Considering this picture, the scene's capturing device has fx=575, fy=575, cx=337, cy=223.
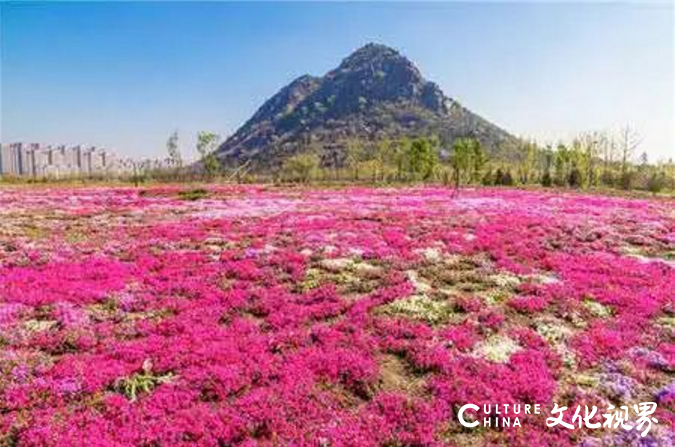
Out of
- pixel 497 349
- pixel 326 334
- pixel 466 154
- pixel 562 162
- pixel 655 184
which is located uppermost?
pixel 466 154

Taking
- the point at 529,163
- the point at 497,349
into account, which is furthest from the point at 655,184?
the point at 497,349

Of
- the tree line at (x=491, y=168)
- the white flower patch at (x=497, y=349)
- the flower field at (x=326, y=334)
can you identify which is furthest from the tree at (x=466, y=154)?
the white flower patch at (x=497, y=349)

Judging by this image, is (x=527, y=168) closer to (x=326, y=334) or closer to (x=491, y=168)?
(x=491, y=168)

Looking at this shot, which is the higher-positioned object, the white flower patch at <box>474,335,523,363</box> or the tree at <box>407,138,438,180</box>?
the tree at <box>407,138,438,180</box>

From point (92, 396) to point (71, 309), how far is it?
5.81 meters

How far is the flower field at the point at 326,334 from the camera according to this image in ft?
34.2

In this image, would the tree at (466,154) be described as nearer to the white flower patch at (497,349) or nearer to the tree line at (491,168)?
the tree line at (491,168)

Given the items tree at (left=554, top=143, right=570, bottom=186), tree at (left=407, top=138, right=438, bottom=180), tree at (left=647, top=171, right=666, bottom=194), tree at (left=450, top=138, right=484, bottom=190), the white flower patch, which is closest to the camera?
the white flower patch

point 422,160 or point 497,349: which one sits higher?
point 422,160

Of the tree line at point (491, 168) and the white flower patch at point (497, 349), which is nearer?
the white flower patch at point (497, 349)

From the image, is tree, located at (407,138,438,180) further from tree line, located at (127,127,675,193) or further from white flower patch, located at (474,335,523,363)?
white flower patch, located at (474,335,523,363)

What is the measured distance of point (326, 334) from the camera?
1447 cm

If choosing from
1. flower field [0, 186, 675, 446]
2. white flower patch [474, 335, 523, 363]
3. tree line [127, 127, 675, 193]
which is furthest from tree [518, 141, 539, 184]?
white flower patch [474, 335, 523, 363]

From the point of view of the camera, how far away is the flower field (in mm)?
10430
